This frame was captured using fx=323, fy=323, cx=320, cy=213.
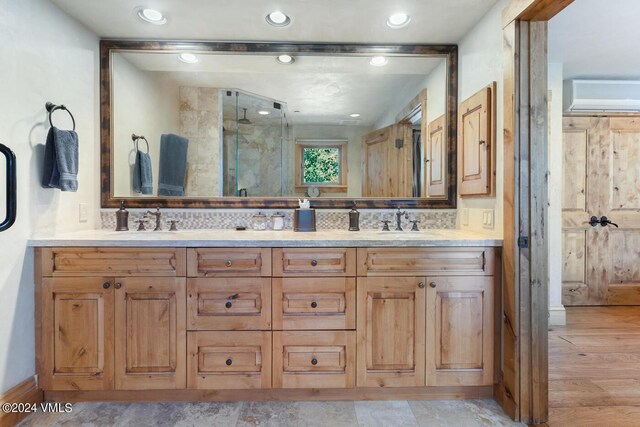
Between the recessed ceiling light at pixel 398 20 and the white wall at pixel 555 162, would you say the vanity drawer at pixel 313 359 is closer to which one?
the recessed ceiling light at pixel 398 20

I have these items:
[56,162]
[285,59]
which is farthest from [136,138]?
[285,59]

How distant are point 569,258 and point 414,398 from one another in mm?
2635

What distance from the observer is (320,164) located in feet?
7.38

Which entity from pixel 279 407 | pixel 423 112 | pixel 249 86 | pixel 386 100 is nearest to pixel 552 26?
pixel 423 112

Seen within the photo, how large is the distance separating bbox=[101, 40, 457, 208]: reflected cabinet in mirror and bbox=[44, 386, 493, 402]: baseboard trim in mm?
1141

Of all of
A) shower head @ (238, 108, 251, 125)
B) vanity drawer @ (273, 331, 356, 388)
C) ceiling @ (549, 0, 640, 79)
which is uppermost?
ceiling @ (549, 0, 640, 79)

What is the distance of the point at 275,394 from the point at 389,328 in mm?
710

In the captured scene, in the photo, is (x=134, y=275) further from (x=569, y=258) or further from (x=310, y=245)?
(x=569, y=258)

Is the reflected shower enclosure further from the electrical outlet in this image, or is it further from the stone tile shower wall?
the electrical outlet

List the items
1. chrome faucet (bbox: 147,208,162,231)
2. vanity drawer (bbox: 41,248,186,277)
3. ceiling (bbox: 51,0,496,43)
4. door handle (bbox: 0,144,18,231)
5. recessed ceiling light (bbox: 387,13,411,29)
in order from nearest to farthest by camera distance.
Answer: door handle (bbox: 0,144,18,231) → vanity drawer (bbox: 41,248,186,277) → ceiling (bbox: 51,0,496,43) → recessed ceiling light (bbox: 387,13,411,29) → chrome faucet (bbox: 147,208,162,231)

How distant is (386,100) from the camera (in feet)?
7.52

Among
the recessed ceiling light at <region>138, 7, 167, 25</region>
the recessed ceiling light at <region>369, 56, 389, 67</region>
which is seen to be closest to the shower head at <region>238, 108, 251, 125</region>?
the recessed ceiling light at <region>138, 7, 167, 25</region>

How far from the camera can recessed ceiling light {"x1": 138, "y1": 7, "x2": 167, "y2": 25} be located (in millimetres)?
1885

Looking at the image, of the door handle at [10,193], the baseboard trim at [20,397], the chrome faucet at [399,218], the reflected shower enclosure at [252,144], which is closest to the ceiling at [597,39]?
the chrome faucet at [399,218]
